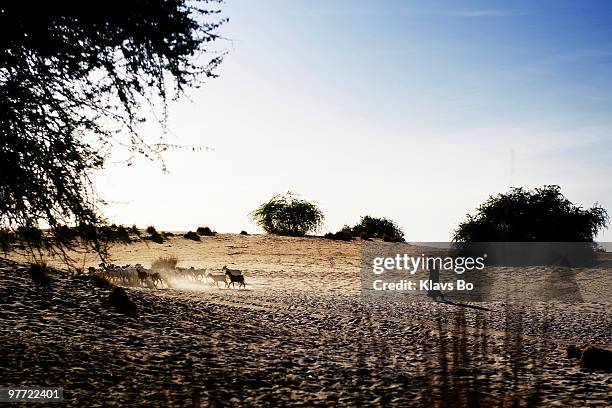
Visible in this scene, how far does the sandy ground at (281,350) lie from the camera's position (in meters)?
6.01

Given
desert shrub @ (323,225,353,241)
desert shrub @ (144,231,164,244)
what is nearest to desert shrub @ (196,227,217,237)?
desert shrub @ (144,231,164,244)

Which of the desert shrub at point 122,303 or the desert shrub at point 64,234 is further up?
the desert shrub at point 64,234

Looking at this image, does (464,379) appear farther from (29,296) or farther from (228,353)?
(29,296)

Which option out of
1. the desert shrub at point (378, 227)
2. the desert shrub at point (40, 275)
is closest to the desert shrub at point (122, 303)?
the desert shrub at point (40, 275)

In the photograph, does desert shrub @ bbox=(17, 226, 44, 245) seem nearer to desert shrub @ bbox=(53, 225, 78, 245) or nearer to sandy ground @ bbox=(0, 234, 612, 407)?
desert shrub @ bbox=(53, 225, 78, 245)

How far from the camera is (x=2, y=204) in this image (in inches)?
325

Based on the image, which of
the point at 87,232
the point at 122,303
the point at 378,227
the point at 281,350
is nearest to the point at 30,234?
the point at 87,232

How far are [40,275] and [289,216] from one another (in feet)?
143

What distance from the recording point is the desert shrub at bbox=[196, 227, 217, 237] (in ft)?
137

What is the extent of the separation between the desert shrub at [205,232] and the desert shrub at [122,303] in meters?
30.7

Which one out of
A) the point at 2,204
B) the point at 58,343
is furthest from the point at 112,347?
the point at 2,204

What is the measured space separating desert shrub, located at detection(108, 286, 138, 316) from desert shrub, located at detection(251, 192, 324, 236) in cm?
4329

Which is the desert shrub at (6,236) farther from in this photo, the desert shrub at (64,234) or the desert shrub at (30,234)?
the desert shrub at (64,234)

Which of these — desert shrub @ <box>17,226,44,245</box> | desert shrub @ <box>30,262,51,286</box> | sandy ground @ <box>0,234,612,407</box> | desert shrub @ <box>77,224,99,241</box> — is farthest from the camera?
desert shrub @ <box>30,262,51,286</box>
